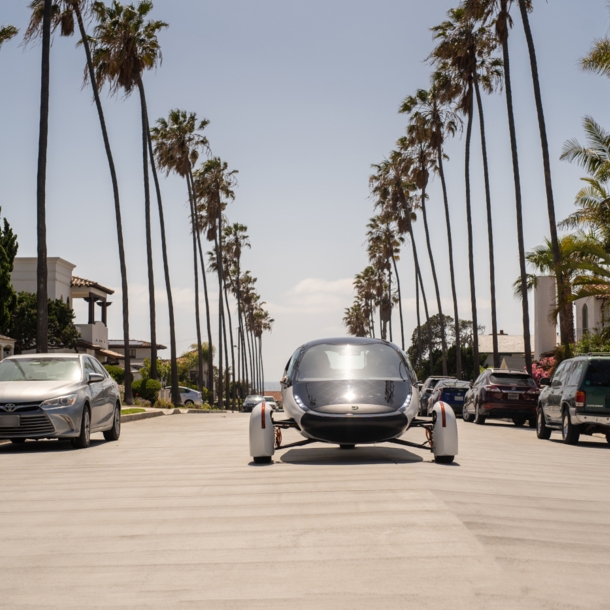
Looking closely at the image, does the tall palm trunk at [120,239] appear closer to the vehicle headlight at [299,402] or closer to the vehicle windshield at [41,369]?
the vehicle windshield at [41,369]

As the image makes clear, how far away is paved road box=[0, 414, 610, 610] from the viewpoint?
18.1ft

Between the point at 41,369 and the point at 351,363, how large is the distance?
22.0 ft

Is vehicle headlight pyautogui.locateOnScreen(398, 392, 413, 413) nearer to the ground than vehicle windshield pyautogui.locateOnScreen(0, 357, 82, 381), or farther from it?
nearer to the ground

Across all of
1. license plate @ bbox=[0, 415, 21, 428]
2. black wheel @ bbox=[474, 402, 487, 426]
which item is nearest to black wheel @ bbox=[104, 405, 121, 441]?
license plate @ bbox=[0, 415, 21, 428]

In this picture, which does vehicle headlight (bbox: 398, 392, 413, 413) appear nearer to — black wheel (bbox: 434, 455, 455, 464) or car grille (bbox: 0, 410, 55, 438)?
black wheel (bbox: 434, 455, 455, 464)

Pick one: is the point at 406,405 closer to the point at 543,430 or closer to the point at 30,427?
the point at 30,427

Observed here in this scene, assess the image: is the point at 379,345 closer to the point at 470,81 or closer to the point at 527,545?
the point at 527,545

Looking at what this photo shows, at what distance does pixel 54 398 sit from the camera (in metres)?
15.6

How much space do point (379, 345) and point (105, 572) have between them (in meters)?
7.94

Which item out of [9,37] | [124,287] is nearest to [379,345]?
[9,37]

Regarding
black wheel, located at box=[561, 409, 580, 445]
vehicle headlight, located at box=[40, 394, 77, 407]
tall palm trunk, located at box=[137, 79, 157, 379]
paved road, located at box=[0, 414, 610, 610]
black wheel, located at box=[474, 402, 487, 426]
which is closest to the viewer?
paved road, located at box=[0, 414, 610, 610]

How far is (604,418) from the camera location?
18.6m

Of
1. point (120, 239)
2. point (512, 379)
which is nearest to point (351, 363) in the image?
point (512, 379)

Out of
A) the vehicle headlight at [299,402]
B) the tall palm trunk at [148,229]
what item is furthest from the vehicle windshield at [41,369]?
the tall palm trunk at [148,229]
